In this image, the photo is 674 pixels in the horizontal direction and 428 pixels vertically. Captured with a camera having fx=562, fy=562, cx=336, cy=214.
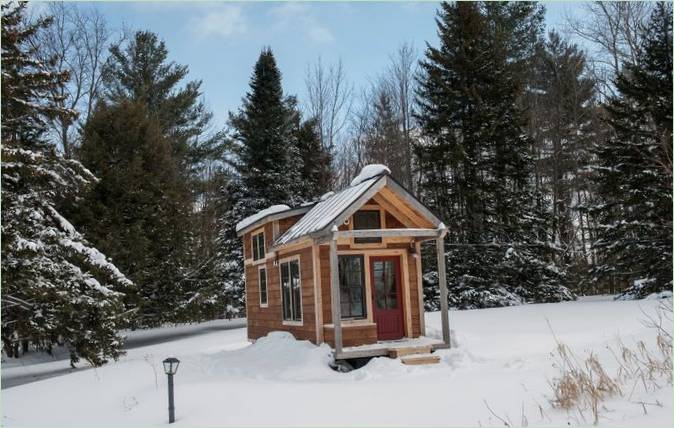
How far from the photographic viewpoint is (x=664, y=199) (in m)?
19.5

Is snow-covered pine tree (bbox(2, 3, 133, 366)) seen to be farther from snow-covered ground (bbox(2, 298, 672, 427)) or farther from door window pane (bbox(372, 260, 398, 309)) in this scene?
door window pane (bbox(372, 260, 398, 309))

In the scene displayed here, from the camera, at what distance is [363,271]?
12.9 meters

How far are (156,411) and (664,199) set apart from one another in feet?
59.8

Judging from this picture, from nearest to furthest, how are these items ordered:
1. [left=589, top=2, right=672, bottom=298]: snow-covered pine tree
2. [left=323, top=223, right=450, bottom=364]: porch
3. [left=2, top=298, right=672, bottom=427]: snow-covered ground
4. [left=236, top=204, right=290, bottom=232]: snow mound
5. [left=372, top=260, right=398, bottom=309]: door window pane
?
[left=2, top=298, right=672, bottom=427]: snow-covered ground
[left=323, top=223, right=450, bottom=364]: porch
[left=372, top=260, right=398, bottom=309]: door window pane
[left=236, top=204, right=290, bottom=232]: snow mound
[left=589, top=2, right=672, bottom=298]: snow-covered pine tree

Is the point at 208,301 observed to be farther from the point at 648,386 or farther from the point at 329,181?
the point at 648,386

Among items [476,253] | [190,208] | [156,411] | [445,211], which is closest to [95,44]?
[190,208]

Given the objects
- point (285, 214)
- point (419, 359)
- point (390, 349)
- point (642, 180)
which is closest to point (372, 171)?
point (285, 214)

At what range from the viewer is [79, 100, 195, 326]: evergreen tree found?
19031 mm

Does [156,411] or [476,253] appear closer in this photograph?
[156,411]

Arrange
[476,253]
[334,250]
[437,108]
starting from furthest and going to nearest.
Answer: [437,108] → [476,253] → [334,250]

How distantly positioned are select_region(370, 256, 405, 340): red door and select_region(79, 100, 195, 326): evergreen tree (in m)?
9.56

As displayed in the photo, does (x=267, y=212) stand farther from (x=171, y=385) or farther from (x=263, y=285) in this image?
(x=171, y=385)

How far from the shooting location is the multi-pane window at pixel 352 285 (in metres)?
12.7

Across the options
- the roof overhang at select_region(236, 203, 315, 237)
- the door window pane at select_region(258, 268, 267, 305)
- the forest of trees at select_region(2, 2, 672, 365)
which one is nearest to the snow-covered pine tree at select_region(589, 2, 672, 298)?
the forest of trees at select_region(2, 2, 672, 365)
